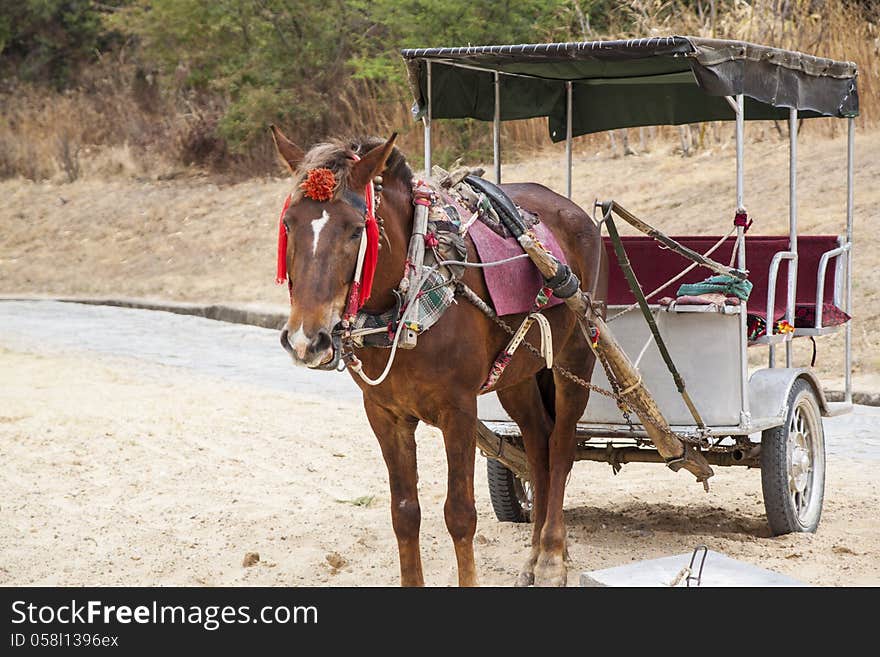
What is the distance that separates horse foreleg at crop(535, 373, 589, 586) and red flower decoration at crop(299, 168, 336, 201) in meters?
1.92

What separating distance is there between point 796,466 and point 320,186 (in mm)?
3373

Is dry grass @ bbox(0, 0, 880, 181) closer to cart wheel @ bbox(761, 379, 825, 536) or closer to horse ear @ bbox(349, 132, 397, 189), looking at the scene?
cart wheel @ bbox(761, 379, 825, 536)

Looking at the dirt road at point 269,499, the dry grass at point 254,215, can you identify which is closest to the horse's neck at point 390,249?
the dirt road at point 269,499

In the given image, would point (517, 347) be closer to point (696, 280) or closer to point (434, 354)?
A: point (434, 354)

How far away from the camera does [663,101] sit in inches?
298

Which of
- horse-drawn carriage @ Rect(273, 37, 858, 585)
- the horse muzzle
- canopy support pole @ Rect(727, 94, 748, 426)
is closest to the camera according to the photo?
the horse muzzle

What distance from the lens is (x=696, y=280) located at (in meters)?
7.47

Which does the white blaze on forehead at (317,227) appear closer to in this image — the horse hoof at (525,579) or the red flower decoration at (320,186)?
the red flower decoration at (320,186)

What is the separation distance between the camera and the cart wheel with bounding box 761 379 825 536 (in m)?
6.20

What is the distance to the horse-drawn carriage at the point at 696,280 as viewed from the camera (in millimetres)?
5887

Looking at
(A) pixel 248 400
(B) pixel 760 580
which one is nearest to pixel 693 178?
(A) pixel 248 400

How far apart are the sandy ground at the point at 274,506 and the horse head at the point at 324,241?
1.90m

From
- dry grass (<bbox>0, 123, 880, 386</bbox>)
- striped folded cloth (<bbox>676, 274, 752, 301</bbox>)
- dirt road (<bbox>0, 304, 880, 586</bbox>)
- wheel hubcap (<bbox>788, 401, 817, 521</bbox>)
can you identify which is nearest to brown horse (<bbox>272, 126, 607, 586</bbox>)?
striped folded cloth (<bbox>676, 274, 752, 301</bbox>)
